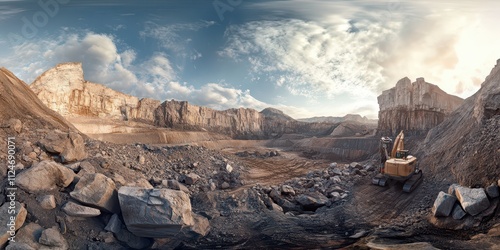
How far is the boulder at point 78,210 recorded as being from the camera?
591 centimetres

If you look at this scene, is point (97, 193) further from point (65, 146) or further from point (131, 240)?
point (65, 146)

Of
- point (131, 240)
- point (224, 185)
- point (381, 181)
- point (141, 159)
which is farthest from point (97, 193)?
point (381, 181)

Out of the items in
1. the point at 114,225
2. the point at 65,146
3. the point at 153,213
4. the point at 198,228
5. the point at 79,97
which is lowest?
the point at 198,228

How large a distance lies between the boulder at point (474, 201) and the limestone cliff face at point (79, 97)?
1639 inches

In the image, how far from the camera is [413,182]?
10.1 m

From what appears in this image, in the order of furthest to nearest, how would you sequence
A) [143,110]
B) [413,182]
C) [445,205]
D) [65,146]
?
1. [143,110]
2. [413,182]
3. [65,146]
4. [445,205]

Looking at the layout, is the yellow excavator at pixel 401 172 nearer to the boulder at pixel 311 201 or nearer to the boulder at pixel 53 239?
the boulder at pixel 311 201

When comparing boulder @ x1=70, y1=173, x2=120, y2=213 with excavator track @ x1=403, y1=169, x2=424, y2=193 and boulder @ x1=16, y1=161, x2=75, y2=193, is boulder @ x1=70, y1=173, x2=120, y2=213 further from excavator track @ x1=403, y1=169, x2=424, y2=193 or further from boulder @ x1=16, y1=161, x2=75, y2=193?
excavator track @ x1=403, y1=169, x2=424, y2=193

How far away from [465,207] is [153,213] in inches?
310

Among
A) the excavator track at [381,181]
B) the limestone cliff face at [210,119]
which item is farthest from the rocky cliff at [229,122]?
the excavator track at [381,181]

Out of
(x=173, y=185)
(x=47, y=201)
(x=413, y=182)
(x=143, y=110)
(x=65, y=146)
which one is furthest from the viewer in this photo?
(x=143, y=110)

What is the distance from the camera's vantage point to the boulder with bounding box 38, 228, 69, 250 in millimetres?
5207

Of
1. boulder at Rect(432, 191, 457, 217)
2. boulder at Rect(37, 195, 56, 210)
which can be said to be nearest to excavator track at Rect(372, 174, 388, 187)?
boulder at Rect(432, 191, 457, 217)

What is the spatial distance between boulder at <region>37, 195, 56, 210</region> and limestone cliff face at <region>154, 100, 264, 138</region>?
45.0 meters
